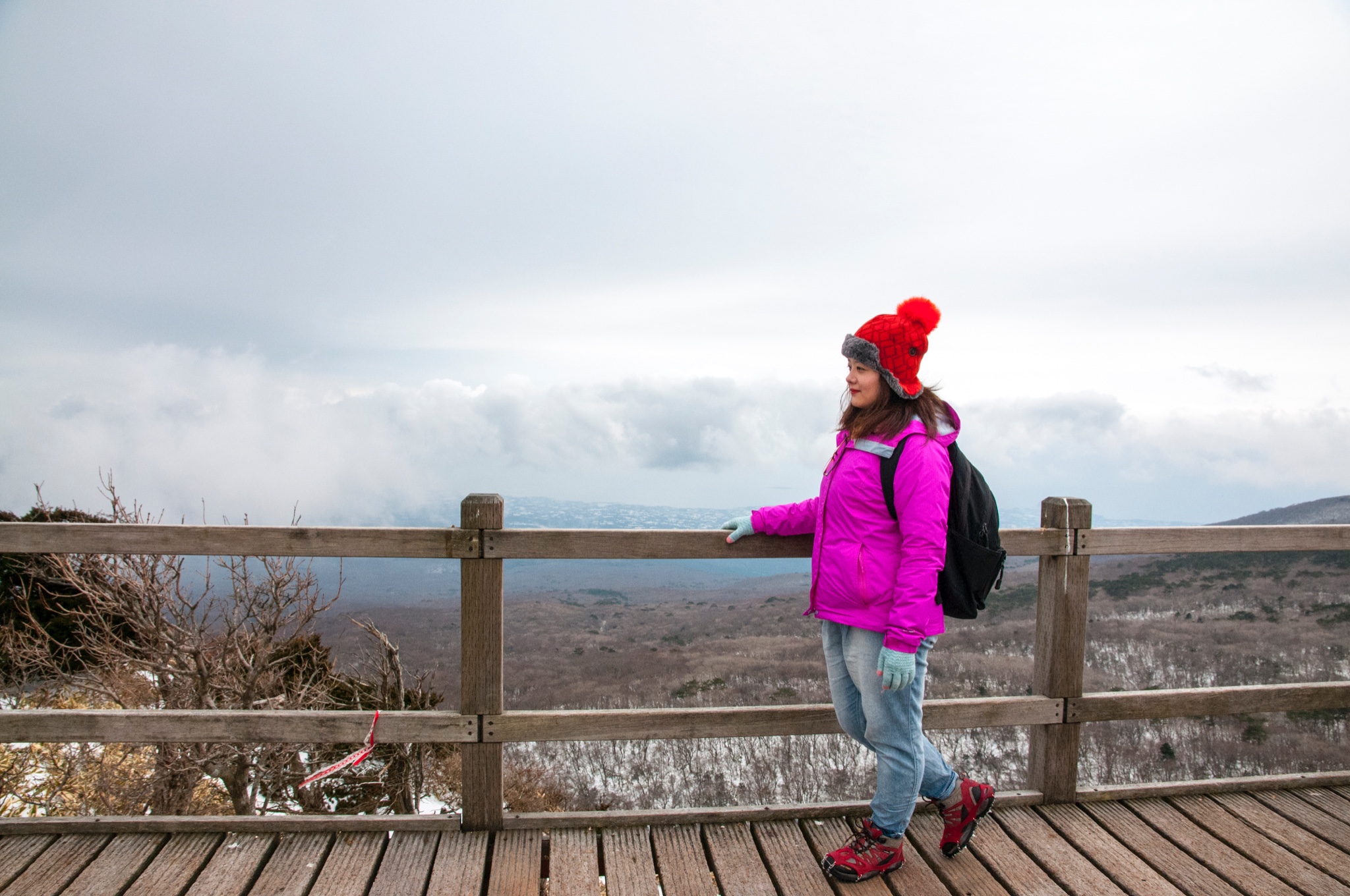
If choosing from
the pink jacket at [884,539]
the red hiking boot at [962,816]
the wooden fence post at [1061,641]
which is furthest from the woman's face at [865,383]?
the red hiking boot at [962,816]

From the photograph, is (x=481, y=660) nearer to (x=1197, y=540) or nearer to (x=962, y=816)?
(x=962, y=816)

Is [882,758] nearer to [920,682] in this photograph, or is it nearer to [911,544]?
[920,682]

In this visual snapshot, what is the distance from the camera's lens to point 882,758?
280 centimetres

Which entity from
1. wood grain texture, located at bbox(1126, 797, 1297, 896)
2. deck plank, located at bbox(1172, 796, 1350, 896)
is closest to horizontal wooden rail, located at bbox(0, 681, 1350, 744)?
wood grain texture, located at bbox(1126, 797, 1297, 896)

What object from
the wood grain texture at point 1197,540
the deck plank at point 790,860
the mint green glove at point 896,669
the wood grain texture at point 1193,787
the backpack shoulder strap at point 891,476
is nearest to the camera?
the mint green glove at point 896,669

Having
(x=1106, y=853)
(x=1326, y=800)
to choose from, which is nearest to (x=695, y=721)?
(x=1106, y=853)

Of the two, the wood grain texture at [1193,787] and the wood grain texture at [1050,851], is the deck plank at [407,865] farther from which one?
the wood grain texture at [1193,787]

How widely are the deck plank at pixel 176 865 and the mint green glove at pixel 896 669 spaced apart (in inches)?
99.6

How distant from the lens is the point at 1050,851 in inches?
119

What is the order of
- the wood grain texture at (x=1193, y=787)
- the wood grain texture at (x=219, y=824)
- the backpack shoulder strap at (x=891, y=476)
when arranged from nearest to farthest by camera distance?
1. the backpack shoulder strap at (x=891, y=476)
2. the wood grain texture at (x=219, y=824)
3. the wood grain texture at (x=1193, y=787)

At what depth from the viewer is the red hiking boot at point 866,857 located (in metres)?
2.76

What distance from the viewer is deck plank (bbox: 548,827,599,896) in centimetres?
268

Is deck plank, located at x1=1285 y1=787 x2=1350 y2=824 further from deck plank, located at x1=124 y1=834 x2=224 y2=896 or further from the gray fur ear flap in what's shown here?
deck plank, located at x1=124 y1=834 x2=224 y2=896

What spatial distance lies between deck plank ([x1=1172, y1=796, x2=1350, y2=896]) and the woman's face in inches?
91.7
